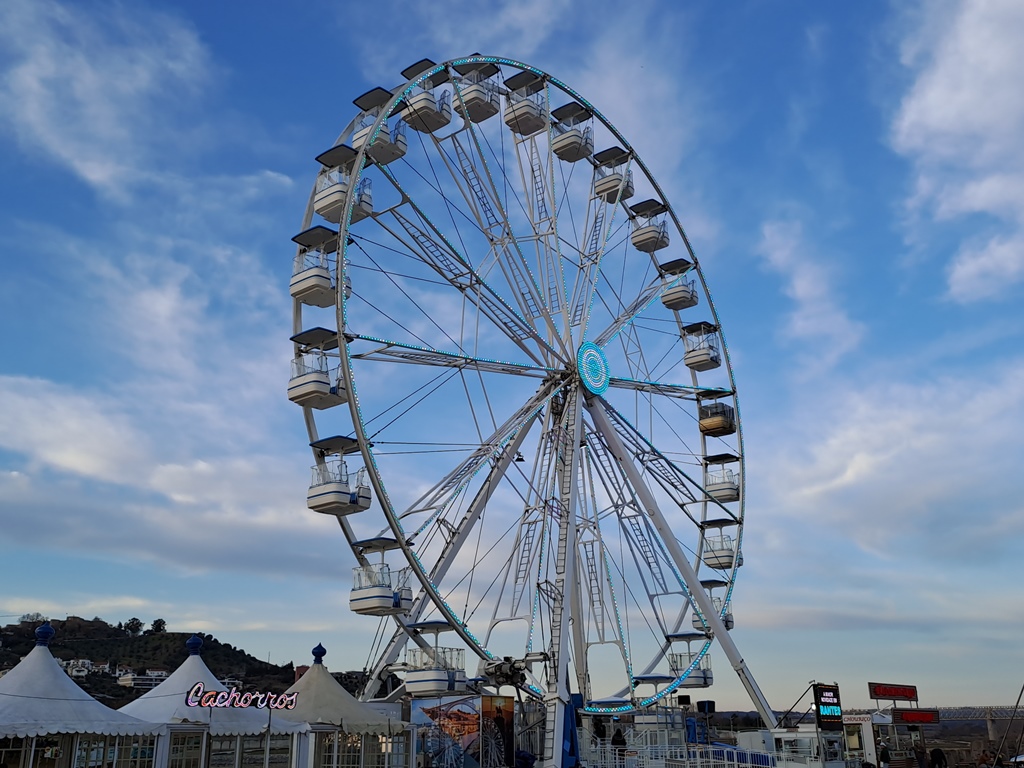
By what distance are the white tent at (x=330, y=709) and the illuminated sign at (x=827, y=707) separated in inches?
408

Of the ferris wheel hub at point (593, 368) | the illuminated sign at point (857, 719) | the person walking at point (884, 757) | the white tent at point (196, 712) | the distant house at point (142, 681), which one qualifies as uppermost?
the ferris wheel hub at point (593, 368)

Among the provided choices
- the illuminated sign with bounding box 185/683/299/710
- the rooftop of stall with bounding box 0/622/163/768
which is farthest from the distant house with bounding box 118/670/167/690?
the rooftop of stall with bounding box 0/622/163/768

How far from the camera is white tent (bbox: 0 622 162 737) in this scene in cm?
1526

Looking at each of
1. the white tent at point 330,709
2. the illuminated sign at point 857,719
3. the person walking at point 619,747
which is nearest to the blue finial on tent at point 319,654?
the white tent at point 330,709

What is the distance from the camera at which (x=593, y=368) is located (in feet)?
88.2

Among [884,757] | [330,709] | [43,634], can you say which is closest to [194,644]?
[330,709]

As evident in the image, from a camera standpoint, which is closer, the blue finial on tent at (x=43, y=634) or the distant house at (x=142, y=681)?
the blue finial on tent at (x=43, y=634)

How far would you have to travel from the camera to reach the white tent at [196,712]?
17.7 metres

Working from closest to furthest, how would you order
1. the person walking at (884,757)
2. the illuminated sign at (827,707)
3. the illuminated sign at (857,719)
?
the illuminated sign at (827,707), the person walking at (884,757), the illuminated sign at (857,719)

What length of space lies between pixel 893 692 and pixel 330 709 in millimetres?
23034

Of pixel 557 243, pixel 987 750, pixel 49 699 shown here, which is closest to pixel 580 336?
pixel 557 243

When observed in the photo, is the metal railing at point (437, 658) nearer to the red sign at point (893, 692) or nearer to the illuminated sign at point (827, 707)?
the illuminated sign at point (827, 707)

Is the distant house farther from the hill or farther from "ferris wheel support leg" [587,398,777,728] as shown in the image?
"ferris wheel support leg" [587,398,777,728]

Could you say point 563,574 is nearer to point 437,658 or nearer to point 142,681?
point 437,658
